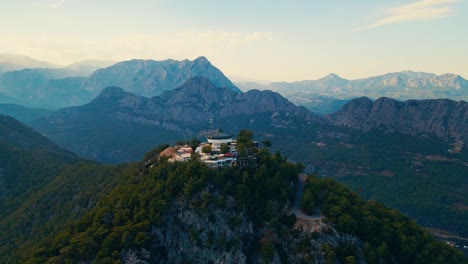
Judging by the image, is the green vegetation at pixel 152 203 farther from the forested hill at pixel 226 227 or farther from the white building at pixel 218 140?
the white building at pixel 218 140

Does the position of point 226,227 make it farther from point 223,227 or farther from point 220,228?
point 220,228

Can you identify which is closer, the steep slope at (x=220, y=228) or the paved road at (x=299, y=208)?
the steep slope at (x=220, y=228)

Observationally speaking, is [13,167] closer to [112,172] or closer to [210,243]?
[112,172]

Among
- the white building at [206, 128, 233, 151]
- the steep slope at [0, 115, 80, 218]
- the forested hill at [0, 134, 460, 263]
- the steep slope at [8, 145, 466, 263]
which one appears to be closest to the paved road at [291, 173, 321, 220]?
the forested hill at [0, 134, 460, 263]

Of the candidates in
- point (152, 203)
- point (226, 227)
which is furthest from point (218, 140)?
point (152, 203)

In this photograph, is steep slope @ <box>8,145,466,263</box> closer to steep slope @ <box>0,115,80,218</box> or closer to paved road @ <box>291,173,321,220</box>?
paved road @ <box>291,173,321,220</box>

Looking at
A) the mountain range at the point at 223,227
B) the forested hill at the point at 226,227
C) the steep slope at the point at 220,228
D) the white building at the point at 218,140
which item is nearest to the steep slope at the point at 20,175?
the mountain range at the point at 223,227

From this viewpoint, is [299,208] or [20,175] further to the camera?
Result: [20,175]

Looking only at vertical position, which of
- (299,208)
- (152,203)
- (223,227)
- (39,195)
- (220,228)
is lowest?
(39,195)
